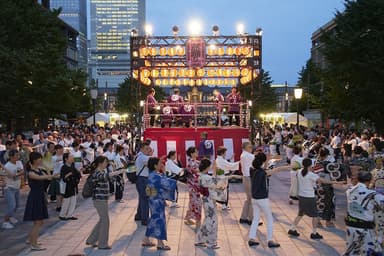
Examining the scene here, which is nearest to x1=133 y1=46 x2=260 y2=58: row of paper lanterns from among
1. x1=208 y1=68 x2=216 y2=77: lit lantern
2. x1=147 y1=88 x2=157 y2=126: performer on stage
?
x1=208 y1=68 x2=216 y2=77: lit lantern

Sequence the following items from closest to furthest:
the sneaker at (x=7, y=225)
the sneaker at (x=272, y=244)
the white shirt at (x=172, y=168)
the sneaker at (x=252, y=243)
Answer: the sneaker at (x=272, y=244)
the sneaker at (x=252, y=243)
the white shirt at (x=172, y=168)
the sneaker at (x=7, y=225)

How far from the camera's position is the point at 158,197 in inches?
315

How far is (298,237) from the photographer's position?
30.2 feet

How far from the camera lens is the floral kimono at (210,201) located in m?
8.15

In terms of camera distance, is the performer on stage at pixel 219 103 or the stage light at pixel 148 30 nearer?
the performer on stage at pixel 219 103

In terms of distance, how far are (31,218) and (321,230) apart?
597 cm

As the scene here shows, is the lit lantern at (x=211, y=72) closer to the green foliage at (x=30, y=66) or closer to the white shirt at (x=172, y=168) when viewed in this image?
the green foliage at (x=30, y=66)

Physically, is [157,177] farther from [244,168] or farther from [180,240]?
[244,168]

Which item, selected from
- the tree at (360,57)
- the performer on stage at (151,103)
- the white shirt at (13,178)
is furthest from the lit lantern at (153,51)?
the white shirt at (13,178)

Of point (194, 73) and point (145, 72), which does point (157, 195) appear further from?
point (194, 73)

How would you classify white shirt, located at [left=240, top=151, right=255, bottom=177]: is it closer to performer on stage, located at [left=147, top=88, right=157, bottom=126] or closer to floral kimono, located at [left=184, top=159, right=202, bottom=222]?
floral kimono, located at [left=184, top=159, right=202, bottom=222]

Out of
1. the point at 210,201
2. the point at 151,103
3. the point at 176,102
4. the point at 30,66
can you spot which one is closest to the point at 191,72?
the point at 176,102

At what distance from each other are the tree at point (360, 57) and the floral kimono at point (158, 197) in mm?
15686

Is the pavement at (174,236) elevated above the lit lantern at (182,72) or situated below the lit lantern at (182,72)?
below
